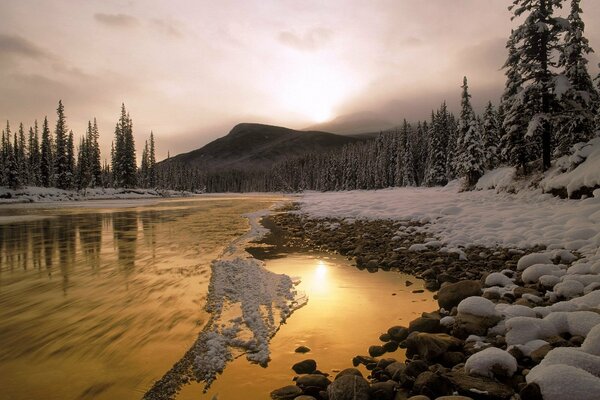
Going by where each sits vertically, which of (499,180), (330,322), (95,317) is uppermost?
(499,180)

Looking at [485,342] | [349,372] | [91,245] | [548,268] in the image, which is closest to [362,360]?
[349,372]

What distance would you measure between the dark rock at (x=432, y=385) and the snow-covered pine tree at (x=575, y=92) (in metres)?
20.6

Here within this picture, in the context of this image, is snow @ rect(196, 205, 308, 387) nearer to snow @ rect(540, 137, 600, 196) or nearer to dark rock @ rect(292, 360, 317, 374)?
dark rock @ rect(292, 360, 317, 374)

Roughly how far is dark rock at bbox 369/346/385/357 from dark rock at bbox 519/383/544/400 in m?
1.96

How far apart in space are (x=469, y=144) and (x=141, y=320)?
41722 millimetres

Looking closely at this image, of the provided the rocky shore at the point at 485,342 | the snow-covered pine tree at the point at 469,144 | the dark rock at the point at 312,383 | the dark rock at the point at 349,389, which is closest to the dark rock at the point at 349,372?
the rocky shore at the point at 485,342

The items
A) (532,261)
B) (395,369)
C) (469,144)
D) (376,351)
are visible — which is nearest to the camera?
(395,369)

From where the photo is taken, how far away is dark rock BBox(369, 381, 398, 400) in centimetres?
381

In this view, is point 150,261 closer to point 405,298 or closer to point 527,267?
point 405,298

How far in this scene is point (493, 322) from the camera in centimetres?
517

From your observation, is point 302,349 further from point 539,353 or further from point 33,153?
point 33,153

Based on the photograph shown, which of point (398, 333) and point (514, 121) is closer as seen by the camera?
point (398, 333)

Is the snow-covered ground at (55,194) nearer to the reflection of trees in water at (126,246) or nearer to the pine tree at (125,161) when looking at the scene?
the pine tree at (125,161)

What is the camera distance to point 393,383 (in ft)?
13.1
